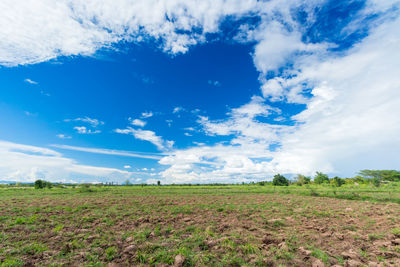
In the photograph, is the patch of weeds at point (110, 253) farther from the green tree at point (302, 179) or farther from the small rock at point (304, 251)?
the green tree at point (302, 179)

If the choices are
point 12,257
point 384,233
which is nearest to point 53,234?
point 12,257

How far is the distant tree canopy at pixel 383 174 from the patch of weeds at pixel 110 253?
93943 millimetres

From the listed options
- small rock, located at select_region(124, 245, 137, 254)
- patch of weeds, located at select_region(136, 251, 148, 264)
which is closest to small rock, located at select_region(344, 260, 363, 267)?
patch of weeds, located at select_region(136, 251, 148, 264)

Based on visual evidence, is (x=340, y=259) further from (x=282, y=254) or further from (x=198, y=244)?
(x=198, y=244)

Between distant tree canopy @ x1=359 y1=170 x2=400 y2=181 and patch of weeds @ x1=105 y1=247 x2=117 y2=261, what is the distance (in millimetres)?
93943

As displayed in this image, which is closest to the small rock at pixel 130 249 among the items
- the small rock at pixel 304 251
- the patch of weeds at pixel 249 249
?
the patch of weeds at pixel 249 249

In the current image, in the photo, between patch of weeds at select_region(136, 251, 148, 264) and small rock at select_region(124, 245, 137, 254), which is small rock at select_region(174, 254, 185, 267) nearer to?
patch of weeds at select_region(136, 251, 148, 264)

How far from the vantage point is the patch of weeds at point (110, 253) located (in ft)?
21.9

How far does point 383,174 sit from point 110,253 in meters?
105

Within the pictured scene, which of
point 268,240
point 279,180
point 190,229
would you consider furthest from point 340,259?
point 279,180

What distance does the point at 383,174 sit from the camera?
72.7 metres

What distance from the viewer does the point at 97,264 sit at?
6191 millimetres

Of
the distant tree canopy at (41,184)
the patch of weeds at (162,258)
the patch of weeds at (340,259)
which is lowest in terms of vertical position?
the patch of weeds at (340,259)

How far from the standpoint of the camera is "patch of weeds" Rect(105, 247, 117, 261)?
6.66 meters
